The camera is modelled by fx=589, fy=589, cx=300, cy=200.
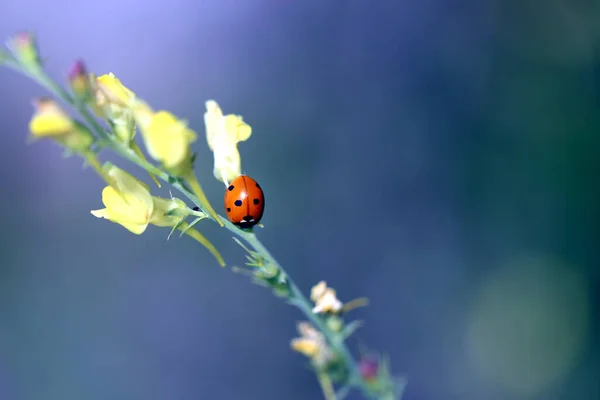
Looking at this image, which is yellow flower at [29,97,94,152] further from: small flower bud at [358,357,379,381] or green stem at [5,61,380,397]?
small flower bud at [358,357,379,381]

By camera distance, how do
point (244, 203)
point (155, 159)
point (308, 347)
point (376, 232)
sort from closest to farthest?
1. point (155, 159)
2. point (244, 203)
3. point (308, 347)
4. point (376, 232)

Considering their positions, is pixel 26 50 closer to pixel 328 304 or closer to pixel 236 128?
pixel 236 128

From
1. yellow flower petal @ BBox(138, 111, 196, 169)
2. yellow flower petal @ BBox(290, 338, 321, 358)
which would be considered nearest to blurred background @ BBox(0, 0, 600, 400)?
yellow flower petal @ BBox(290, 338, 321, 358)

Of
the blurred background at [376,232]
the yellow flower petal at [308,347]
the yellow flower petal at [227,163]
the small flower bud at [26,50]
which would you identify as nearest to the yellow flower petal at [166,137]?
the small flower bud at [26,50]

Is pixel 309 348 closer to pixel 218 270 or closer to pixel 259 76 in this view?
pixel 218 270

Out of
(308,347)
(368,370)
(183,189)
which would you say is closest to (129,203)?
(183,189)
